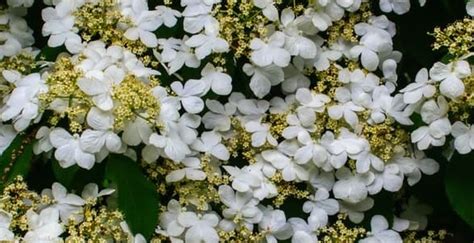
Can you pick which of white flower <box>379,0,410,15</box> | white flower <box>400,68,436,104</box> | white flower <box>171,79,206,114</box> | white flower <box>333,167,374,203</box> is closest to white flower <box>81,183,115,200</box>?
white flower <box>171,79,206,114</box>

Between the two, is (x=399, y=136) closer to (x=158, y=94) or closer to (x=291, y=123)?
(x=291, y=123)

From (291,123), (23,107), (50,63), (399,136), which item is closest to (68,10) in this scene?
(50,63)

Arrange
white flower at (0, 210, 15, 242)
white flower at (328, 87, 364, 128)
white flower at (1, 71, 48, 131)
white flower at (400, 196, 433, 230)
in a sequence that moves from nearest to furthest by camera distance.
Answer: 1. white flower at (0, 210, 15, 242)
2. white flower at (1, 71, 48, 131)
3. white flower at (328, 87, 364, 128)
4. white flower at (400, 196, 433, 230)

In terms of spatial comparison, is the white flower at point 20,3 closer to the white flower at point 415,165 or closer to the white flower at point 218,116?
the white flower at point 218,116

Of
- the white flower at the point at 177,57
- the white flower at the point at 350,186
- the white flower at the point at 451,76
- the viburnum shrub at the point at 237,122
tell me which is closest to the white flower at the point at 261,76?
the viburnum shrub at the point at 237,122

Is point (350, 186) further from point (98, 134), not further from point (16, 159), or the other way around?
point (16, 159)

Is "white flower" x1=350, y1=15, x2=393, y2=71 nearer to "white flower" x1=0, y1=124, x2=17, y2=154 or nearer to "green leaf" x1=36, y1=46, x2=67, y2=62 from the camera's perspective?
"green leaf" x1=36, y1=46, x2=67, y2=62

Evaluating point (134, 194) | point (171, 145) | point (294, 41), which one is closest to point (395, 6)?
point (294, 41)
